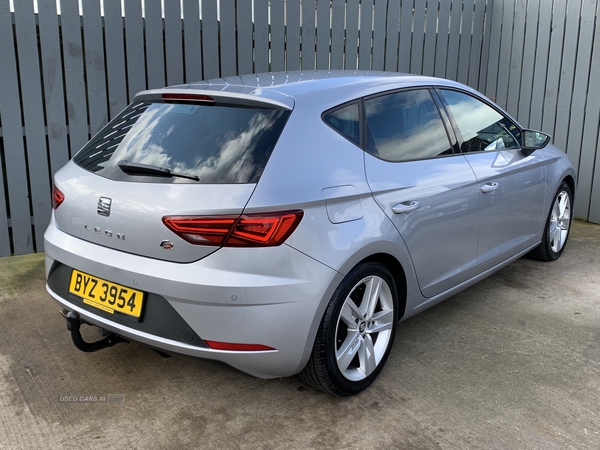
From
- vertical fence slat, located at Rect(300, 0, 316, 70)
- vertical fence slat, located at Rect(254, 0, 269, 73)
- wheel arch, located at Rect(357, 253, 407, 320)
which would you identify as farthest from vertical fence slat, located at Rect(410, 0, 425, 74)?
wheel arch, located at Rect(357, 253, 407, 320)

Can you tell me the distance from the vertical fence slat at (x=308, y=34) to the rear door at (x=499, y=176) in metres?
2.56

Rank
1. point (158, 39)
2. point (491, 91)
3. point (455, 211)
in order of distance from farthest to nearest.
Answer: point (491, 91) < point (158, 39) < point (455, 211)

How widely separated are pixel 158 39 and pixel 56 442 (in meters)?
3.83

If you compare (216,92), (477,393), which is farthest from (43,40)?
(477,393)

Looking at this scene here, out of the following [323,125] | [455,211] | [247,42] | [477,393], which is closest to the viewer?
[323,125]

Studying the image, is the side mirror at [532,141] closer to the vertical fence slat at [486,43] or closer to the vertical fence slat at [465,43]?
the vertical fence slat at [465,43]

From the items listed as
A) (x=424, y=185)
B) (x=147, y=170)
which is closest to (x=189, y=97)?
(x=147, y=170)

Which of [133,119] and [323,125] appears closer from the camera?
[323,125]

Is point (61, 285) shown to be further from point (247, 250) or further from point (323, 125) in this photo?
point (323, 125)

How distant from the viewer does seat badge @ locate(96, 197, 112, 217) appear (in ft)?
8.46

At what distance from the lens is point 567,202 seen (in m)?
5.07

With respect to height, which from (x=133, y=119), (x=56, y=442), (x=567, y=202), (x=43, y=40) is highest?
(x=43, y=40)

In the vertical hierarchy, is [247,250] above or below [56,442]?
above

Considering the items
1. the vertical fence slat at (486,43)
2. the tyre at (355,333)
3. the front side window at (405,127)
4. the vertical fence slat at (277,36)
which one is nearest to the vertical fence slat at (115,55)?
the vertical fence slat at (277,36)
